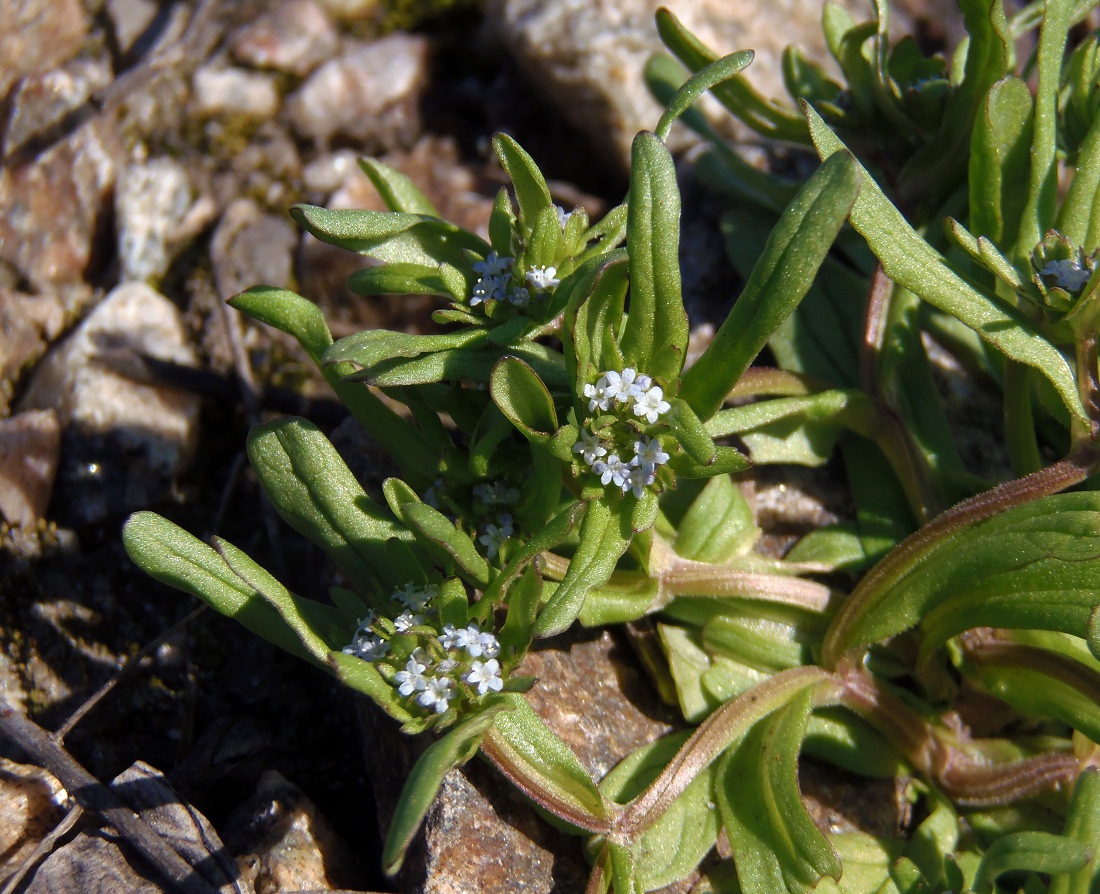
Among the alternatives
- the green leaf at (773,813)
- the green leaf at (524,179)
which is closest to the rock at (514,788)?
the green leaf at (773,813)

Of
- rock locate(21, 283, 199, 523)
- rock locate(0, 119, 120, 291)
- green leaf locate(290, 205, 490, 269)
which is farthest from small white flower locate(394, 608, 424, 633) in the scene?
rock locate(0, 119, 120, 291)

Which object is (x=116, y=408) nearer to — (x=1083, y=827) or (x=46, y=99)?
(x=46, y=99)

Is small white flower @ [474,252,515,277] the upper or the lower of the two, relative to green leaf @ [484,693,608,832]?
upper

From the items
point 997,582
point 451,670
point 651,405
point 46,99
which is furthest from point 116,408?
point 997,582

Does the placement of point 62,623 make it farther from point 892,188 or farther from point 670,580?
point 892,188

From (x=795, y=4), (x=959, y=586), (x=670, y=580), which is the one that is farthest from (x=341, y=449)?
(x=795, y=4)

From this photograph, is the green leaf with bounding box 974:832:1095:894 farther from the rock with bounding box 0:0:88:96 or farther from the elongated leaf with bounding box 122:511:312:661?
the rock with bounding box 0:0:88:96

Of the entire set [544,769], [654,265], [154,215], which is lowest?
[544,769]
